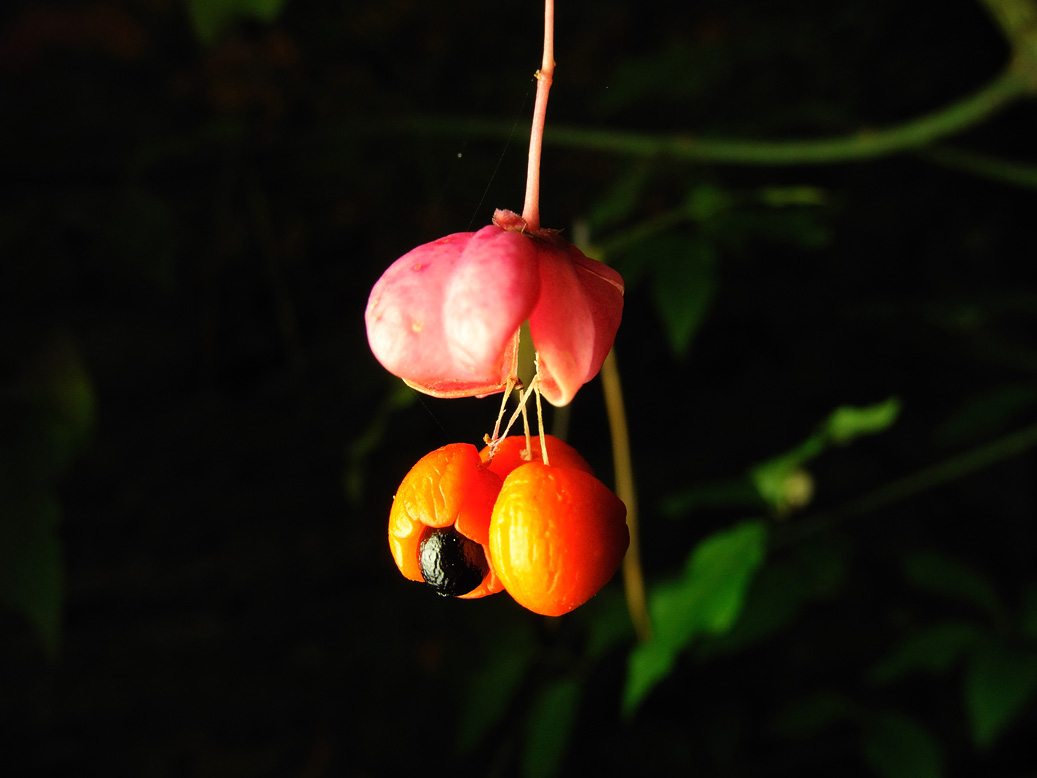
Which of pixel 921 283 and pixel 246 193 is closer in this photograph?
pixel 246 193

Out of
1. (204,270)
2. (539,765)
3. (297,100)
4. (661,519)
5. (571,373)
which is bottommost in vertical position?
(539,765)

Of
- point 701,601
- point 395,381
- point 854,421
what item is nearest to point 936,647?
point 854,421

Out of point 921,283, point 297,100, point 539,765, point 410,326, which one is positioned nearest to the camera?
point 410,326

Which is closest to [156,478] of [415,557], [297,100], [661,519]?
[297,100]

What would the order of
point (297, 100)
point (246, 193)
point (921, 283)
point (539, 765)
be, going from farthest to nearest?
point (921, 283) < point (297, 100) < point (246, 193) < point (539, 765)

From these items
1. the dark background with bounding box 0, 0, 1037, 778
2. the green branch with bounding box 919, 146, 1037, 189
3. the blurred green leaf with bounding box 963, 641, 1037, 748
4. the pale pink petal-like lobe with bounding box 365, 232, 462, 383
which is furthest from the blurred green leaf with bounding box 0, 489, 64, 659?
the green branch with bounding box 919, 146, 1037, 189

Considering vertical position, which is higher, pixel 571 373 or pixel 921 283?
pixel 921 283

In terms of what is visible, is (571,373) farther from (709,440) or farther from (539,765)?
(709,440)
